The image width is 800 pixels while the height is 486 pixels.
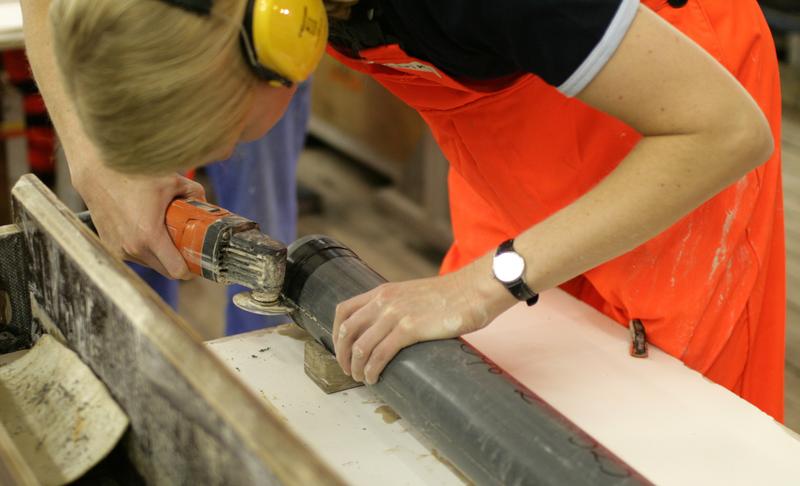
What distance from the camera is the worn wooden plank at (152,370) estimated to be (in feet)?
2.72

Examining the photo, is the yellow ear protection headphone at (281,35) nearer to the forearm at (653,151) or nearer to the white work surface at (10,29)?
the forearm at (653,151)

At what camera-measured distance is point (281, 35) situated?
3.02 ft

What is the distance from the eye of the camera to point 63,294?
1.18 m

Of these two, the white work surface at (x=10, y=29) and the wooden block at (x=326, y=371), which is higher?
the white work surface at (x=10, y=29)

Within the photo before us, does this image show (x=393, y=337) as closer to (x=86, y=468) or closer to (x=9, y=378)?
(x=86, y=468)

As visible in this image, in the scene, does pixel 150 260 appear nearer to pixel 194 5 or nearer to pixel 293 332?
pixel 293 332

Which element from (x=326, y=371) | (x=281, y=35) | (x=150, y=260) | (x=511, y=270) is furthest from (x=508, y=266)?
(x=150, y=260)

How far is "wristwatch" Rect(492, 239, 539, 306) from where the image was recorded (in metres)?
1.12

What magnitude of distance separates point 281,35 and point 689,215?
638mm

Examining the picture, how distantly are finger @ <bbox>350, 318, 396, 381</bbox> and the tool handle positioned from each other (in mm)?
251

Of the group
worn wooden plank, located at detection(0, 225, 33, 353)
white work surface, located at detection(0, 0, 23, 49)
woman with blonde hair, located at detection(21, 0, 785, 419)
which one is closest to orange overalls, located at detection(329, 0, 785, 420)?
woman with blonde hair, located at detection(21, 0, 785, 419)

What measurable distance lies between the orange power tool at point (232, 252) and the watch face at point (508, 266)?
0.95ft

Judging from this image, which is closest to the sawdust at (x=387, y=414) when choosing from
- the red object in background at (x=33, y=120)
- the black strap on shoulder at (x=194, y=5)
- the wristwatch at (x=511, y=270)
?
the wristwatch at (x=511, y=270)

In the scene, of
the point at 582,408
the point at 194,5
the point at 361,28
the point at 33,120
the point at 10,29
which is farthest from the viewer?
the point at 33,120
